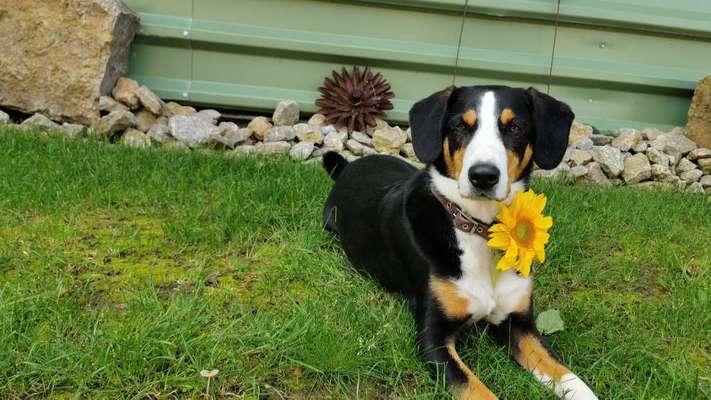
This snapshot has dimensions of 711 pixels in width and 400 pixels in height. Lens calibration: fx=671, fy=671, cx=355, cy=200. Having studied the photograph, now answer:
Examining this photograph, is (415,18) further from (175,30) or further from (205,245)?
(205,245)

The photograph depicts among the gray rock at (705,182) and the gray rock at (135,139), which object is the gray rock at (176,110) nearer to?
the gray rock at (135,139)

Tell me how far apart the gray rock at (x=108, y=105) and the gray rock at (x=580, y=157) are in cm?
388

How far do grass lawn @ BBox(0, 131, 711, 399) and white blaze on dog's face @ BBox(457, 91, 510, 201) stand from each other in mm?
636

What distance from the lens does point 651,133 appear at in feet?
20.4

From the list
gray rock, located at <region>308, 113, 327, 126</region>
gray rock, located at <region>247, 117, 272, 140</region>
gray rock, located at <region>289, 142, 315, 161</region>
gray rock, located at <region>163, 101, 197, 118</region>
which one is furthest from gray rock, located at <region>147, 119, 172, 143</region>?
gray rock, located at <region>308, 113, 327, 126</region>

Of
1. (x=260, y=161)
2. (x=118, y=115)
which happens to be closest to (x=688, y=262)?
(x=260, y=161)

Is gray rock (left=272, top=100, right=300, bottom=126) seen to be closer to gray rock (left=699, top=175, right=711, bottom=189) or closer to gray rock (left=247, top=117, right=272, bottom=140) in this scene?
gray rock (left=247, top=117, right=272, bottom=140)

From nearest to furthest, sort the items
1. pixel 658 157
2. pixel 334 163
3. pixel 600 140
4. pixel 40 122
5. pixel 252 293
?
pixel 252 293 → pixel 334 163 → pixel 40 122 → pixel 658 157 → pixel 600 140

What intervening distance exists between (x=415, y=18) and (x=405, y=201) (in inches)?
144

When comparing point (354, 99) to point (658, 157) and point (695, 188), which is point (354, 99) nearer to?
point (658, 157)

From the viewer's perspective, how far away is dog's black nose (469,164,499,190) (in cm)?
240

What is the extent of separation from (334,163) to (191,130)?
1.79 metres

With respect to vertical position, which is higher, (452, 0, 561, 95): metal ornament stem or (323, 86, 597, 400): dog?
(452, 0, 561, 95): metal ornament stem

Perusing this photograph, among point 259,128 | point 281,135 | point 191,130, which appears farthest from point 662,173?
point 191,130
